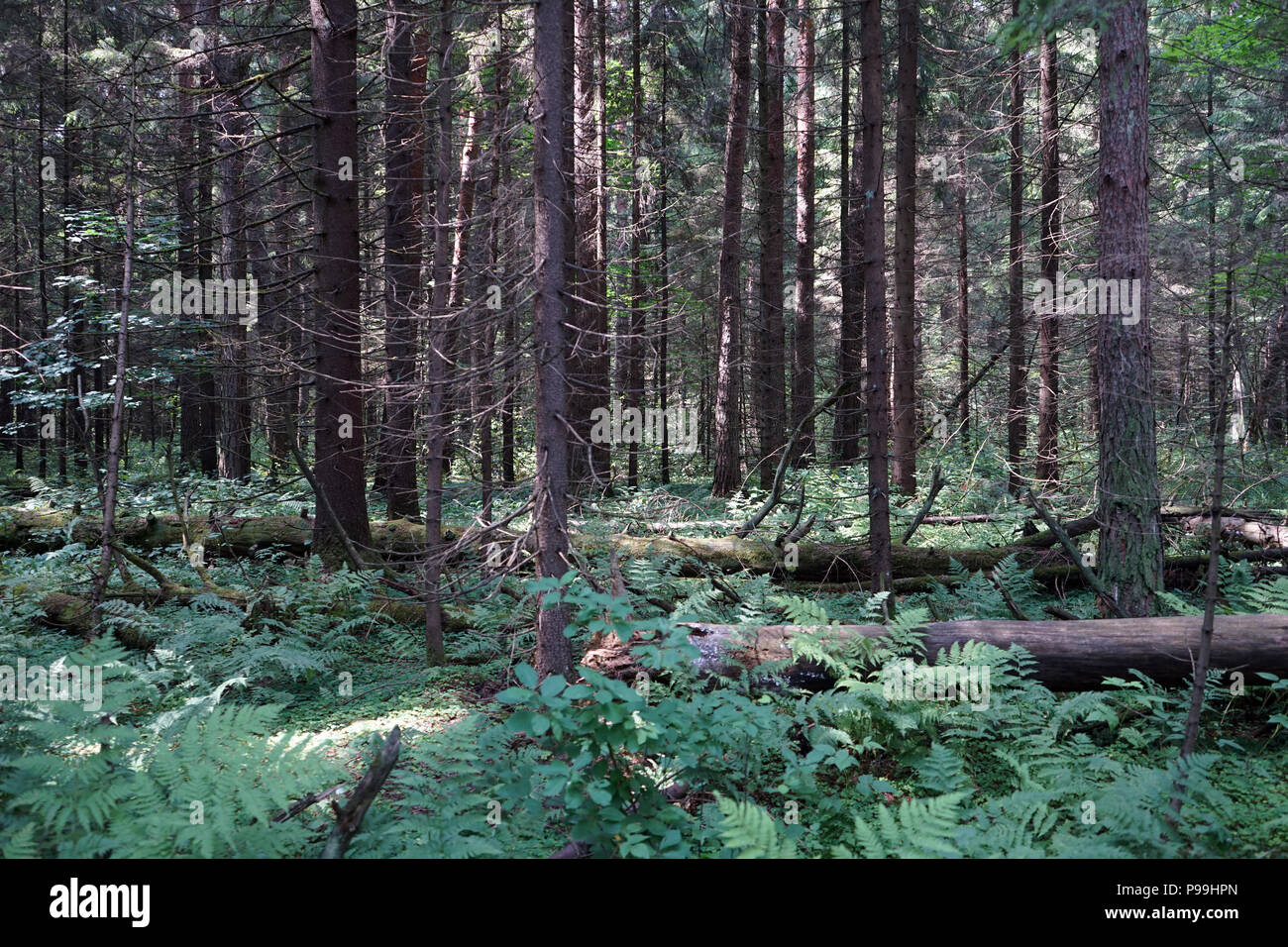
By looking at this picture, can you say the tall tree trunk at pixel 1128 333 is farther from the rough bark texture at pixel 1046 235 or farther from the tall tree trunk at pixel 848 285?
the tall tree trunk at pixel 848 285

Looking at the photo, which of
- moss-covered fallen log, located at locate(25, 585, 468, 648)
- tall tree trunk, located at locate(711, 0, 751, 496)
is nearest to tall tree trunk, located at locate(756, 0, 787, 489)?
tall tree trunk, located at locate(711, 0, 751, 496)

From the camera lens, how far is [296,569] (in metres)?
9.12

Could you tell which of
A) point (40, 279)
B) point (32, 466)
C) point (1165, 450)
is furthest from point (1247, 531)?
point (32, 466)

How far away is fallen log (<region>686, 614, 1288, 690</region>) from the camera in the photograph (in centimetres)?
551

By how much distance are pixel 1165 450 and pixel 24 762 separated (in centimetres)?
973

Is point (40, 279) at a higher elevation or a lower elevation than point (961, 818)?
higher

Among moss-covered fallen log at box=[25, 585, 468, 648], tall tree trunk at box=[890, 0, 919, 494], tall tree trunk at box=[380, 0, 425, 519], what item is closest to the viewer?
tall tree trunk at box=[380, 0, 425, 519]

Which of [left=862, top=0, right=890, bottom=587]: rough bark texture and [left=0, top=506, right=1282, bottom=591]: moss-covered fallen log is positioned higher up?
[left=862, top=0, right=890, bottom=587]: rough bark texture

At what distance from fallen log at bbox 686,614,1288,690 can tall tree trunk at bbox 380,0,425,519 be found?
2924mm

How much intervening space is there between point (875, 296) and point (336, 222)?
5.75 m

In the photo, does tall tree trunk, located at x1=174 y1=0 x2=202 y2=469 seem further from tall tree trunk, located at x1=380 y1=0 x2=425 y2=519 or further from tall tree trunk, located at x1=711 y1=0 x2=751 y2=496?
tall tree trunk, located at x1=711 y1=0 x2=751 y2=496

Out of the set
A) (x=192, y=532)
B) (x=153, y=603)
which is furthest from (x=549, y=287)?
(x=192, y=532)

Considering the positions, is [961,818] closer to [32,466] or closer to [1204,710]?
[1204,710]

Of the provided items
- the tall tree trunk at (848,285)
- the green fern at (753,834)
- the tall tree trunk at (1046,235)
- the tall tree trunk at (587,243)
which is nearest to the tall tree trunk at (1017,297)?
the tall tree trunk at (1046,235)
